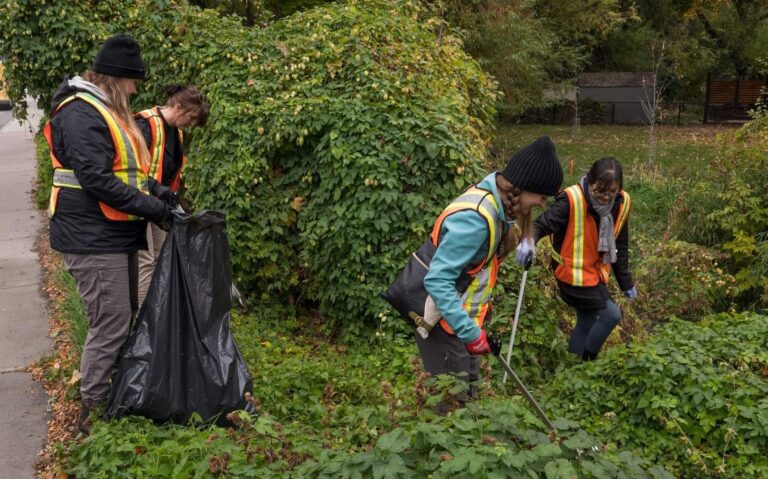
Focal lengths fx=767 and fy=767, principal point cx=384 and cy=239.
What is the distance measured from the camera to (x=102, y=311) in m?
3.69

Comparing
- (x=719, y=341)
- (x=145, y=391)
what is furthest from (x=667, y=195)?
(x=145, y=391)

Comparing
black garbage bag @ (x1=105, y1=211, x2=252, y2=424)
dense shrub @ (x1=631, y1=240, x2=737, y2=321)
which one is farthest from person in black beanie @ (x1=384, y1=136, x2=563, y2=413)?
dense shrub @ (x1=631, y1=240, x2=737, y2=321)

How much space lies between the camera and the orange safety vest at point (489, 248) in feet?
10.2

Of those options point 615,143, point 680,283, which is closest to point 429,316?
point 680,283

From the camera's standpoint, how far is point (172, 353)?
3.63 m

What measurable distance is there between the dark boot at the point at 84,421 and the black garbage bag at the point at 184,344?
152 millimetres

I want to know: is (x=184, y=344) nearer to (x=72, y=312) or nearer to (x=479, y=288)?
(x=479, y=288)

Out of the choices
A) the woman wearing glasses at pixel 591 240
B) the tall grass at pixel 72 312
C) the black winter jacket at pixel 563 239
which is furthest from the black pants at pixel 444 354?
the tall grass at pixel 72 312

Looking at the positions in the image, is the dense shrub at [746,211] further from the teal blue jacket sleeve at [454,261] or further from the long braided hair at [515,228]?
the teal blue jacket sleeve at [454,261]

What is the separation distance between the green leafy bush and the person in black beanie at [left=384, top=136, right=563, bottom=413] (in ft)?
4.39

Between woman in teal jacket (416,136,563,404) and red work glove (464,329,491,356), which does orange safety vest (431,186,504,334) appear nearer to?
woman in teal jacket (416,136,563,404)

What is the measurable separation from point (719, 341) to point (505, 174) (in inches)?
87.7

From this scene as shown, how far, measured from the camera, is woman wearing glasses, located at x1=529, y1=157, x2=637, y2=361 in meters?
4.57

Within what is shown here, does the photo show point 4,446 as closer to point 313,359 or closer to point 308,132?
point 313,359
